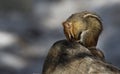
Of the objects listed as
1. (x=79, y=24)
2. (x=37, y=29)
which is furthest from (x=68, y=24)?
(x=37, y=29)

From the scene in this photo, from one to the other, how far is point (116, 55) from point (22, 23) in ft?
7.15

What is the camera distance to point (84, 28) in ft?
9.07

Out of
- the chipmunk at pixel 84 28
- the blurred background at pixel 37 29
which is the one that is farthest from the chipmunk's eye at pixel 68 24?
the blurred background at pixel 37 29

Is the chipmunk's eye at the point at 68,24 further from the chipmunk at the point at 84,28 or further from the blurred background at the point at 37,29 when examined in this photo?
the blurred background at the point at 37,29

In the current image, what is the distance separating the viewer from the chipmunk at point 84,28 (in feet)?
9.05

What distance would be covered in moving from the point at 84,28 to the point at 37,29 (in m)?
5.79

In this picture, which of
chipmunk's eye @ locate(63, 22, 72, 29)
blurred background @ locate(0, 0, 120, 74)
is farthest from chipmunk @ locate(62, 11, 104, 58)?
blurred background @ locate(0, 0, 120, 74)

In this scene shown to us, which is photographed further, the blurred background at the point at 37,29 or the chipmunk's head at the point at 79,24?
the blurred background at the point at 37,29

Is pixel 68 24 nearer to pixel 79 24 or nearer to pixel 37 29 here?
pixel 79 24

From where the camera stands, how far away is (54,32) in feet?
27.5

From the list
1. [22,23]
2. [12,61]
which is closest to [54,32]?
[22,23]

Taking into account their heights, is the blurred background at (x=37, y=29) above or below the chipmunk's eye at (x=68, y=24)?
below

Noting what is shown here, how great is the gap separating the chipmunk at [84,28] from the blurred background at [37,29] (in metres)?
3.68

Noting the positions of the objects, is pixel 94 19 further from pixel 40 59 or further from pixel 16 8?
pixel 16 8
